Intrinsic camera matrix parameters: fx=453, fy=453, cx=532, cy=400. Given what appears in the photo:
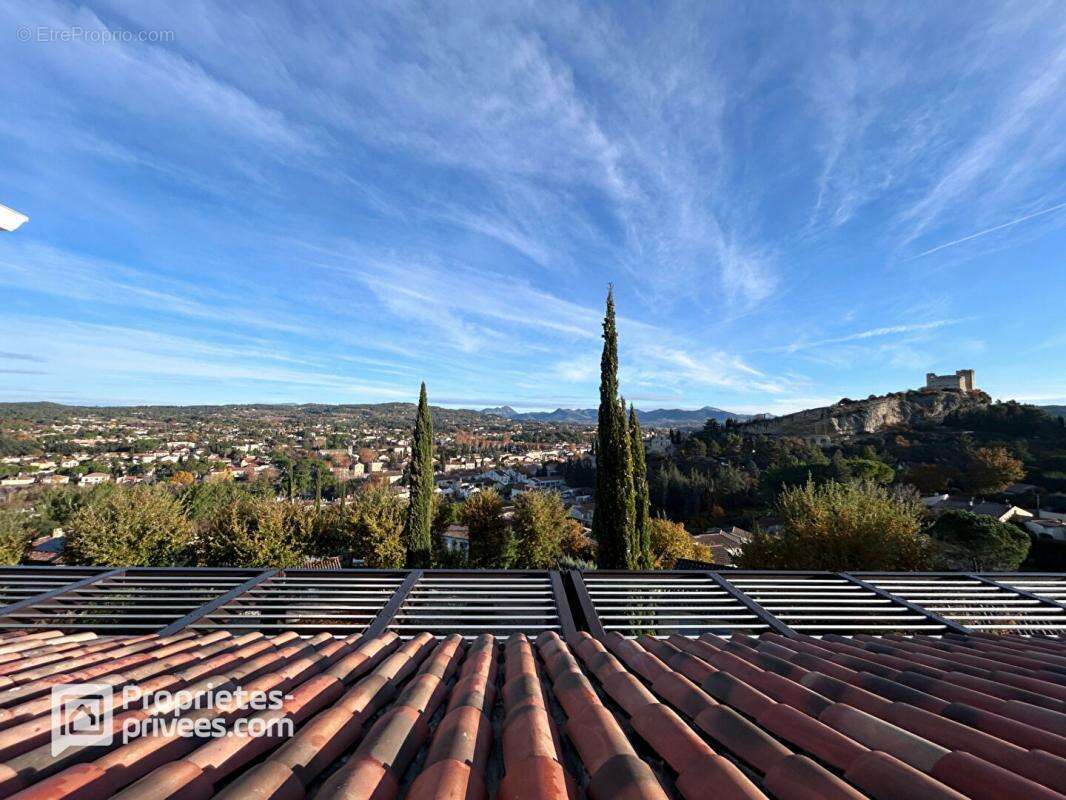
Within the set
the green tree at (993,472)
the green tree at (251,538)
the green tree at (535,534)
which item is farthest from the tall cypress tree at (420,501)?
the green tree at (993,472)

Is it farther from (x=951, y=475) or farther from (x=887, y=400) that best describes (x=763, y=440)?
(x=887, y=400)

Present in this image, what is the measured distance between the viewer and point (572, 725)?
190 centimetres

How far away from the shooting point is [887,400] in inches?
2884

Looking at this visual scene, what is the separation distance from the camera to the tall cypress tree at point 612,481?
13195mm

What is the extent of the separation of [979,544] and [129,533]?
2932 cm

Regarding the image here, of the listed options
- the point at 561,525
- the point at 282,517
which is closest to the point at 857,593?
the point at 561,525

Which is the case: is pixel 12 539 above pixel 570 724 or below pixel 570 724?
below

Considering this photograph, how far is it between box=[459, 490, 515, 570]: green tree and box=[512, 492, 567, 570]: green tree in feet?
1.98

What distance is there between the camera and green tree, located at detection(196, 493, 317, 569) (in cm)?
1519

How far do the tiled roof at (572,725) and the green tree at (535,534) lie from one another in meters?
15.9

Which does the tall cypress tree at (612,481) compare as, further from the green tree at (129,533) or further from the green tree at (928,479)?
the green tree at (928,479)

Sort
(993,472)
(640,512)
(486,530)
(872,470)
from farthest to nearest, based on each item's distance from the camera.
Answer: (872,470) < (993,472) < (486,530) < (640,512)

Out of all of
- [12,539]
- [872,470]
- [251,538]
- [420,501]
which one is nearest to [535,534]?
[420,501]

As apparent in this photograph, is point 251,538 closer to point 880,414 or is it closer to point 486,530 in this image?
point 486,530
